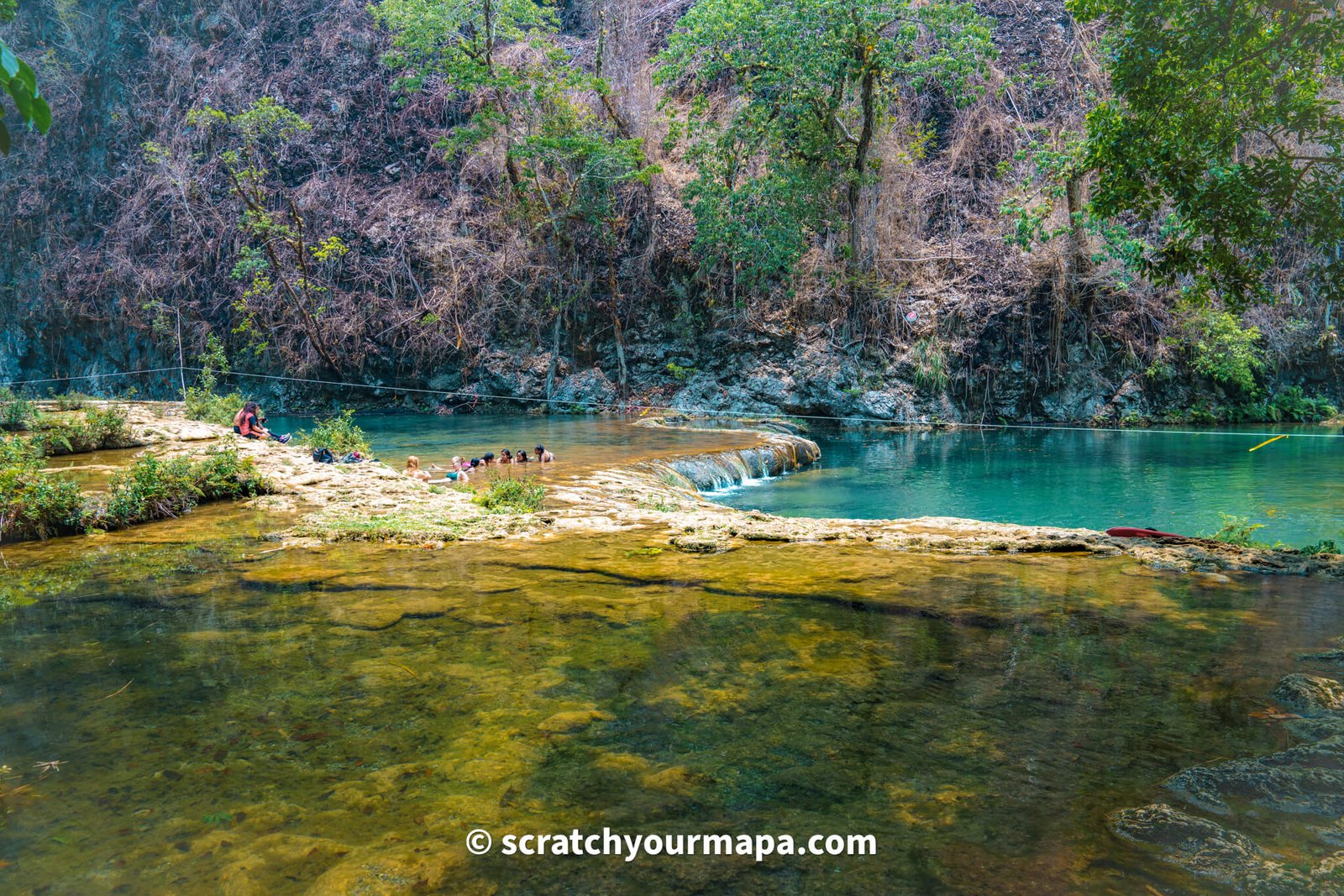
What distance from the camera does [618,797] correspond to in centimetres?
241

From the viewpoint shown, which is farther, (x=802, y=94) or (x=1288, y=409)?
(x=1288, y=409)

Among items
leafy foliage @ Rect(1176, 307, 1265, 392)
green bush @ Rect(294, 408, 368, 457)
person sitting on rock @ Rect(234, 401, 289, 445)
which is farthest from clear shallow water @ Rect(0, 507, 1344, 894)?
leafy foliage @ Rect(1176, 307, 1265, 392)

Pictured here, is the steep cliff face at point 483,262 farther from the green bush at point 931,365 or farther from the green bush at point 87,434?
the green bush at point 87,434

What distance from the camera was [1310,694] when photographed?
9.91ft

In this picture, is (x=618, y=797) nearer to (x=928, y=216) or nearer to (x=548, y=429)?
(x=548, y=429)

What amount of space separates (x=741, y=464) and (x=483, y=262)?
42.4 ft

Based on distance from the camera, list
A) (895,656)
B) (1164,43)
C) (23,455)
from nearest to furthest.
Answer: (895,656)
(1164,43)
(23,455)

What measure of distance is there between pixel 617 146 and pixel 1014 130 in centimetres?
1097

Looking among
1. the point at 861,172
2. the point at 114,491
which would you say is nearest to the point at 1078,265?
the point at 861,172

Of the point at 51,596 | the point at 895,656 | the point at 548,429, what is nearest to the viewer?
the point at 895,656

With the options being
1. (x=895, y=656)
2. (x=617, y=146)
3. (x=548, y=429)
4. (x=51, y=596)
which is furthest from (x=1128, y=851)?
(x=617, y=146)

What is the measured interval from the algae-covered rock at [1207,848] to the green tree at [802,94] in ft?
50.1

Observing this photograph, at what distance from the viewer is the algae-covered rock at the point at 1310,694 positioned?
2.94 m

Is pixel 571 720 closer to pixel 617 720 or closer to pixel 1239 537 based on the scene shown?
pixel 617 720
